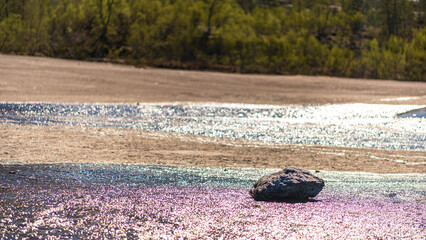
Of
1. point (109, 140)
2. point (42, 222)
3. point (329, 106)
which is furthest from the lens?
point (329, 106)

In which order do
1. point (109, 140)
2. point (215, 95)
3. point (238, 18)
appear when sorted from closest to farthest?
point (109, 140) → point (215, 95) → point (238, 18)

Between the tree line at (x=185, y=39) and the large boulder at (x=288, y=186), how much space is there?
21.1 meters

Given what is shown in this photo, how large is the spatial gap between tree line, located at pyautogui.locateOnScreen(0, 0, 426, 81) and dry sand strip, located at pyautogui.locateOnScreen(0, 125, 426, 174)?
1641cm

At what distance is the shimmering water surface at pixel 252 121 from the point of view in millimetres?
10232

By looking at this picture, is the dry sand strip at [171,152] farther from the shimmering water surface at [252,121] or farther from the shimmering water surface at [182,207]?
the shimmering water surface at [182,207]

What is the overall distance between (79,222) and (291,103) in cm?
1310

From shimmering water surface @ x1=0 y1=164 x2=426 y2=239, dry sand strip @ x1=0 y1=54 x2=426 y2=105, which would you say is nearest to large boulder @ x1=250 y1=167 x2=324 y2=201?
shimmering water surface @ x1=0 y1=164 x2=426 y2=239

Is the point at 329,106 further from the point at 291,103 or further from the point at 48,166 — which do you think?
the point at 48,166

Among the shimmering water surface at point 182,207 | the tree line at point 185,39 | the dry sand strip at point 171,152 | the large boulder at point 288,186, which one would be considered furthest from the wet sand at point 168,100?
the tree line at point 185,39

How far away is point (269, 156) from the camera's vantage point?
26.8 feet

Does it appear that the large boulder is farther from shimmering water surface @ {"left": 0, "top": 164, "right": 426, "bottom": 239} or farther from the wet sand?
the wet sand

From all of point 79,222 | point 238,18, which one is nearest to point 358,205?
point 79,222

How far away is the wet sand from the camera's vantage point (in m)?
7.55

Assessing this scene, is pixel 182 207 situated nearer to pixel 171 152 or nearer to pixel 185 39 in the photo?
pixel 171 152
